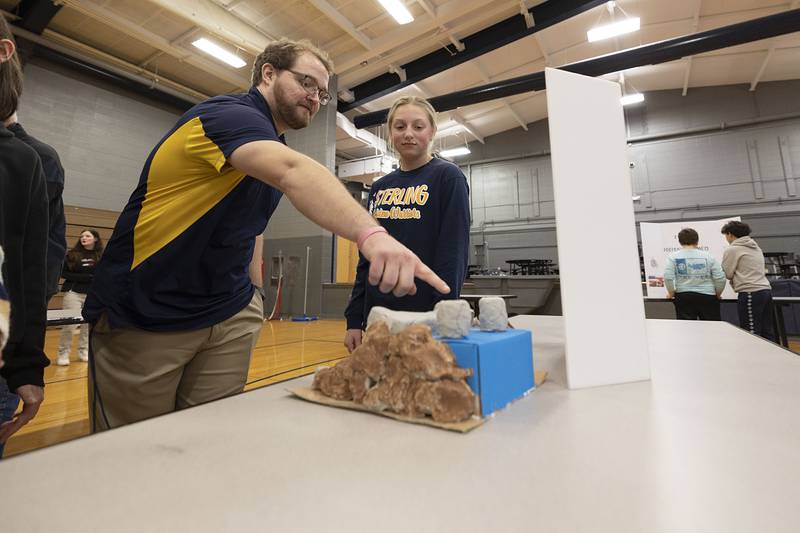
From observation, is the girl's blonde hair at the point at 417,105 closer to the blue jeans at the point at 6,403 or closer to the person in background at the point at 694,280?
the blue jeans at the point at 6,403

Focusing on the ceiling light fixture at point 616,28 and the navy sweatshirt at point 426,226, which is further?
the ceiling light fixture at point 616,28

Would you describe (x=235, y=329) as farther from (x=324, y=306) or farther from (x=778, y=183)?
(x=778, y=183)

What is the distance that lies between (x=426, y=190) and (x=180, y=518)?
1.07 meters

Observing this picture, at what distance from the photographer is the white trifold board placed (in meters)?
0.64

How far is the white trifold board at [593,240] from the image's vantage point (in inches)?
25.3

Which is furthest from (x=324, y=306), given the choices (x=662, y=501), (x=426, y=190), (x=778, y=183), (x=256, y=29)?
(x=778, y=183)

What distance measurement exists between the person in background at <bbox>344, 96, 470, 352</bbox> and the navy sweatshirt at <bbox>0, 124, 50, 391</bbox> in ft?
2.32

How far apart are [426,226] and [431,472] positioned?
3.05 feet

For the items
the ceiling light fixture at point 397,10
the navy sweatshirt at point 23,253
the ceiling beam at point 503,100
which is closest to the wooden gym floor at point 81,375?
the navy sweatshirt at point 23,253

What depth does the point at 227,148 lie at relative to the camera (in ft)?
2.19

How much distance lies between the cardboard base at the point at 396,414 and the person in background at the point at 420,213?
53 centimetres

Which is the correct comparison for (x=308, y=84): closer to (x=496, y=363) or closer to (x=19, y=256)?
(x=19, y=256)

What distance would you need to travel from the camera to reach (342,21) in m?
5.46

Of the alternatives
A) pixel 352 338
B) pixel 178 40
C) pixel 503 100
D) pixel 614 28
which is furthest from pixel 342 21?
pixel 352 338
